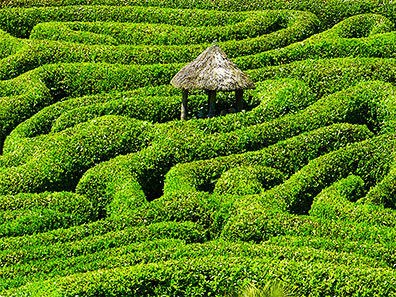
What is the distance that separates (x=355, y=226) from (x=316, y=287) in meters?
2.45

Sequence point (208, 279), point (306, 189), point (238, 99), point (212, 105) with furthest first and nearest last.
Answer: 1. point (238, 99)
2. point (212, 105)
3. point (306, 189)
4. point (208, 279)

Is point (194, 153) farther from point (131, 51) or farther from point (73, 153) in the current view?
point (131, 51)

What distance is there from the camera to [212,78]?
58.5ft

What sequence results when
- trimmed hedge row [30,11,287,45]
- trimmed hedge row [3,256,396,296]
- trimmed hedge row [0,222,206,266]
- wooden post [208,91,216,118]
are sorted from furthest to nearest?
trimmed hedge row [30,11,287,45] → wooden post [208,91,216,118] → trimmed hedge row [0,222,206,266] → trimmed hedge row [3,256,396,296]

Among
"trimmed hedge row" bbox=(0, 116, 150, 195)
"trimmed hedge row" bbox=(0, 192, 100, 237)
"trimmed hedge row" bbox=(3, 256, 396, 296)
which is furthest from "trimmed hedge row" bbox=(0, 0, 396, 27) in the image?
"trimmed hedge row" bbox=(3, 256, 396, 296)

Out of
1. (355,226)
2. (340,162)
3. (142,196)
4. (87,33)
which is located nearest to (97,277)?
(142,196)

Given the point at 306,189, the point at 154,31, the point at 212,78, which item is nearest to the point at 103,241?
the point at 306,189

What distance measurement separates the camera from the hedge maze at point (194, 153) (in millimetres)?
12945

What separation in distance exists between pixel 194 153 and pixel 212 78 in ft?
7.24

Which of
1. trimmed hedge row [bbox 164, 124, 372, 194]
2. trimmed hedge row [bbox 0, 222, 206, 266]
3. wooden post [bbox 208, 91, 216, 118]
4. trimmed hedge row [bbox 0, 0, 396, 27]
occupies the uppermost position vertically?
trimmed hedge row [bbox 0, 0, 396, 27]

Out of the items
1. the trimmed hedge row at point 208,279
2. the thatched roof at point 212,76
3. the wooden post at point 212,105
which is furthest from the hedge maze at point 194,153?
the thatched roof at point 212,76

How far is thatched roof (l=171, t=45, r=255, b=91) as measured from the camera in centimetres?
1783

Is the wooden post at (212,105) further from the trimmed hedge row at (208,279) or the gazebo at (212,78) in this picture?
the trimmed hedge row at (208,279)

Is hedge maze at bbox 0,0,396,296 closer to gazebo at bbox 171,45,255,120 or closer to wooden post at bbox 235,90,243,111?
wooden post at bbox 235,90,243,111
